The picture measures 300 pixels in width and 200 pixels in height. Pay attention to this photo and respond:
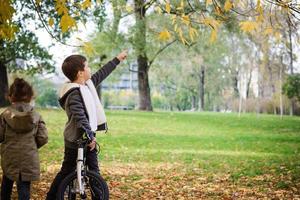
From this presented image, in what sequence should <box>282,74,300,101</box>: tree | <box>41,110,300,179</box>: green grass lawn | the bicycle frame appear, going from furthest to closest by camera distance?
<box>282,74,300,101</box>: tree
<box>41,110,300,179</box>: green grass lawn
the bicycle frame

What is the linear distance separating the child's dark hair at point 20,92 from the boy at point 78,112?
0.28 metres

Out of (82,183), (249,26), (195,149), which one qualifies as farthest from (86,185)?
Result: (195,149)

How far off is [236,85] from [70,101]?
59.4 m

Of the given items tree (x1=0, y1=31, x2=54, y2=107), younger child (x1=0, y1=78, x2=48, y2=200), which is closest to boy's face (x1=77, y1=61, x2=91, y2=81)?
younger child (x1=0, y1=78, x2=48, y2=200)

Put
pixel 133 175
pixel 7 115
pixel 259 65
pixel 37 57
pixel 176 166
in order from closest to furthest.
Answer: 1. pixel 7 115
2. pixel 133 175
3. pixel 176 166
4. pixel 37 57
5. pixel 259 65

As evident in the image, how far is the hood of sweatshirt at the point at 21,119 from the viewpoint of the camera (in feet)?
14.3

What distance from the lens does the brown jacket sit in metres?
4.39

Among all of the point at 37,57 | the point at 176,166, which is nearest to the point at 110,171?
the point at 176,166

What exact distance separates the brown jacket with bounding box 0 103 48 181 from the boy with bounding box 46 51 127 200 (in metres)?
0.27

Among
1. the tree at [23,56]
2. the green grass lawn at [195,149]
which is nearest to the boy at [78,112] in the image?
the green grass lawn at [195,149]

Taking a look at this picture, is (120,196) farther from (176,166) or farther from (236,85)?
(236,85)

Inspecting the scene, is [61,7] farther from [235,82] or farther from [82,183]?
[235,82]

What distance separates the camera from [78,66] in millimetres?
4523

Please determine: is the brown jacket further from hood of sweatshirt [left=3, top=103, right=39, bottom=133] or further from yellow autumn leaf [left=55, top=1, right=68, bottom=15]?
yellow autumn leaf [left=55, top=1, right=68, bottom=15]
